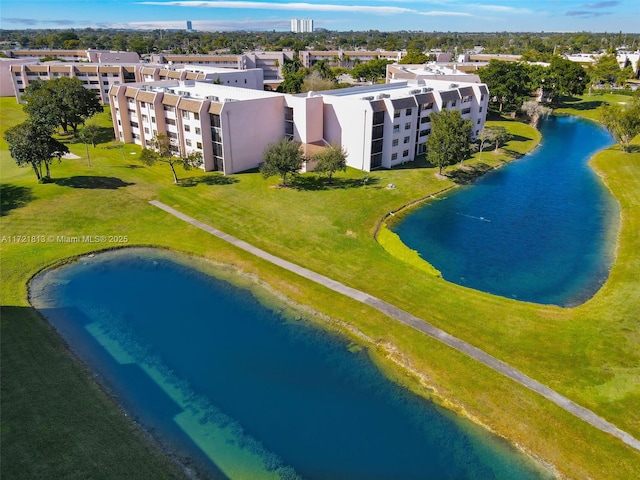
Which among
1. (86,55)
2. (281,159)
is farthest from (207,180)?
(86,55)

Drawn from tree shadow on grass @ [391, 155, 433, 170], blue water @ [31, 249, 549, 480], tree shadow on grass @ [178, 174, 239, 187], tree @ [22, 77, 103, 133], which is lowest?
blue water @ [31, 249, 549, 480]

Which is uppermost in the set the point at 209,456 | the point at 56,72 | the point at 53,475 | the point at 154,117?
the point at 56,72

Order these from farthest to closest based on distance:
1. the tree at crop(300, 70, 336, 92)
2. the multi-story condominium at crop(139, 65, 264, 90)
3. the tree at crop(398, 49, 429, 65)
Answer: the tree at crop(398, 49, 429, 65) < the tree at crop(300, 70, 336, 92) < the multi-story condominium at crop(139, 65, 264, 90)

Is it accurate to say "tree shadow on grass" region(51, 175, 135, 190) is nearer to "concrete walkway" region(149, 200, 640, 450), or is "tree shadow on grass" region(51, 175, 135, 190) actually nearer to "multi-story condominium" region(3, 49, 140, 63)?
"concrete walkway" region(149, 200, 640, 450)

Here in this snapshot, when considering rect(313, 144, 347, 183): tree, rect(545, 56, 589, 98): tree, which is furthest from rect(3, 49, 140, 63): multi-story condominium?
rect(545, 56, 589, 98): tree

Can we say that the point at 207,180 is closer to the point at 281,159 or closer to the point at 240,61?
the point at 281,159

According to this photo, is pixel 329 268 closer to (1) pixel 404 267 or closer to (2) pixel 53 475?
(1) pixel 404 267

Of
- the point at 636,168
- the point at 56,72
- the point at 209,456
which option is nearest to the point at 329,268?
the point at 209,456
